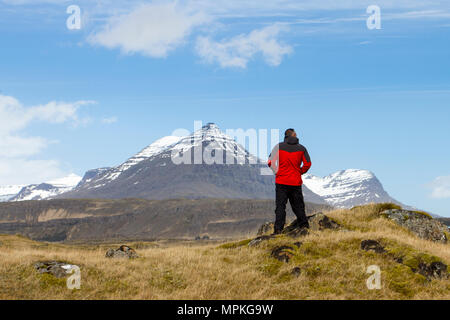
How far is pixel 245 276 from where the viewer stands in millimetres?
13594

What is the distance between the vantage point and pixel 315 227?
18781mm

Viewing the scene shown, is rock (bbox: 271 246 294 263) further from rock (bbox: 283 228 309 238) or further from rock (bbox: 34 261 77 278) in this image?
rock (bbox: 34 261 77 278)

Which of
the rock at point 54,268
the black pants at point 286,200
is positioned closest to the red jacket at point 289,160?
the black pants at point 286,200

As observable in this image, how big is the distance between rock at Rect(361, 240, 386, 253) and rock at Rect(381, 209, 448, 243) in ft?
17.0

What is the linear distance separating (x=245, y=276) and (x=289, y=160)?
5.34 m

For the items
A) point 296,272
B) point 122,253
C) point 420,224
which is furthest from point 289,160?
point 420,224

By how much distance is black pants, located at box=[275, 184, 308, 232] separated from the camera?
57.4 feet

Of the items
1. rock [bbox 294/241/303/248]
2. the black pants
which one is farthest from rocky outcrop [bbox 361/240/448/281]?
the black pants

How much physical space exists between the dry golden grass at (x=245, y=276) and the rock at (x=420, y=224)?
4.10 meters

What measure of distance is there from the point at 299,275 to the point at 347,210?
9.91 meters

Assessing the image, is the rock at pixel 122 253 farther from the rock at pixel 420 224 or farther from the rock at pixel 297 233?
the rock at pixel 420 224
